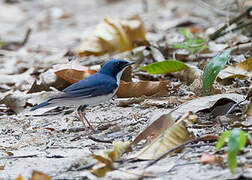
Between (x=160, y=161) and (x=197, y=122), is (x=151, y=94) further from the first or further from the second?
(x=160, y=161)

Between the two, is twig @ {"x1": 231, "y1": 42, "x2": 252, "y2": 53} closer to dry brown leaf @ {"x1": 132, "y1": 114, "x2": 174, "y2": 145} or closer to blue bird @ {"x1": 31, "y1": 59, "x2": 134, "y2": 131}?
blue bird @ {"x1": 31, "y1": 59, "x2": 134, "y2": 131}

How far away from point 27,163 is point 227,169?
4.29 ft

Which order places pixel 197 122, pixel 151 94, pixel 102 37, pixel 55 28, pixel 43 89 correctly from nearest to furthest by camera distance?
pixel 197 122 < pixel 151 94 < pixel 43 89 < pixel 102 37 < pixel 55 28

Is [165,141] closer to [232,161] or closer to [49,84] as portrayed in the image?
[232,161]

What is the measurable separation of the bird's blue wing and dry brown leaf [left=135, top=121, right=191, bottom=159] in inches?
41.6

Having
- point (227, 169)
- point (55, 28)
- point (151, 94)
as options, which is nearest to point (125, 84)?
point (151, 94)

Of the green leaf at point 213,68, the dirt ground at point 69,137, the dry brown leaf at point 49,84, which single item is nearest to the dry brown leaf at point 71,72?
the dry brown leaf at point 49,84

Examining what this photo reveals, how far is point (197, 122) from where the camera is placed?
141 inches

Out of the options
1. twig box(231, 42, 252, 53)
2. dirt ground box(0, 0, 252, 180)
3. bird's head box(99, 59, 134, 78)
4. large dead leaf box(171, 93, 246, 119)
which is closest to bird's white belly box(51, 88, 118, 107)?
dirt ground box(0, 0, 252, 180)

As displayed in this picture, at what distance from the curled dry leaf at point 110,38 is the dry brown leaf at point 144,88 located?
2239 millimetres

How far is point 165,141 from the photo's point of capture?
3.04 metres

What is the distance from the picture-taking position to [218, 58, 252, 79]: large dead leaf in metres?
4.41

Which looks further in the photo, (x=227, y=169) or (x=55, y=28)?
(x=55, y=28)

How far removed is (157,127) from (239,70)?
150 cm
